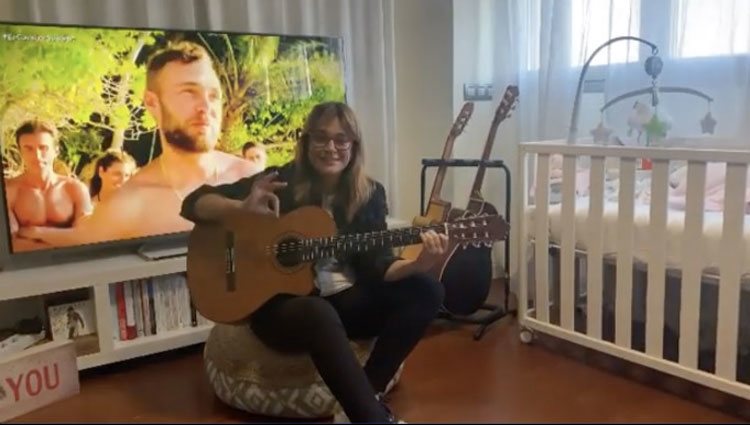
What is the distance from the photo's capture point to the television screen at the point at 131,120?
2215 millimetres

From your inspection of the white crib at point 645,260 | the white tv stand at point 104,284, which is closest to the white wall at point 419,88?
the white crib at point 645,260

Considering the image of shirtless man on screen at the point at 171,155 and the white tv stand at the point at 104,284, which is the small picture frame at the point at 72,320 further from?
the image of shirtless man on screen at the point at 171,155

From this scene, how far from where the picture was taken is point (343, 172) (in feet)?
6.19

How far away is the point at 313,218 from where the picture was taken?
1811mm

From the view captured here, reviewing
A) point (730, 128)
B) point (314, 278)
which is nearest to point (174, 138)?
point (314, 278)

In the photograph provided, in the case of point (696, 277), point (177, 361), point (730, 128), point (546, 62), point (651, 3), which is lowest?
point (177, 361)

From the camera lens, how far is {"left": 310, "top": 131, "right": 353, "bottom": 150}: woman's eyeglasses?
1839mm

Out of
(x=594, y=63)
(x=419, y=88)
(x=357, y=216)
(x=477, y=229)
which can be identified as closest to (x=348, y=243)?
(x=357, y=216)

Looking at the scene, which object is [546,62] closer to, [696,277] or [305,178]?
[696,277]

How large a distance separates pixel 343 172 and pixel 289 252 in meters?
0.28

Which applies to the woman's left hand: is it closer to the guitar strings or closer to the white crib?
the guitar strings

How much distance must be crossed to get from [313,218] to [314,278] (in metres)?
0.17

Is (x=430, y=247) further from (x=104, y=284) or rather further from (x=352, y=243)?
(x=104, y=284)

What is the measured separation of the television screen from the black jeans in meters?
0.86
